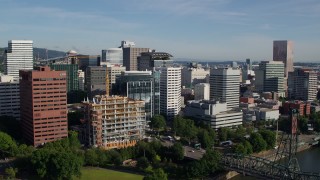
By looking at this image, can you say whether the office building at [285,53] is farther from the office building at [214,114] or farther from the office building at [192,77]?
the office building at [214,114]

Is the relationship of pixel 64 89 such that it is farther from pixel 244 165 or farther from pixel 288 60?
pixel 288 60

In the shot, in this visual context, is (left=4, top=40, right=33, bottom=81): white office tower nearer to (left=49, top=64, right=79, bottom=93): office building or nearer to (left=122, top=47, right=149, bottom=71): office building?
(left=49, top=64, right=79, bottom=93): office building

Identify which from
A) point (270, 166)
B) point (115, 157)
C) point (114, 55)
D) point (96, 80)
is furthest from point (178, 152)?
point (114, 55)

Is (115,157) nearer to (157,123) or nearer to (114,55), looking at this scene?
(157,123)

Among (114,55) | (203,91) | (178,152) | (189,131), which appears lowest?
(178,152)

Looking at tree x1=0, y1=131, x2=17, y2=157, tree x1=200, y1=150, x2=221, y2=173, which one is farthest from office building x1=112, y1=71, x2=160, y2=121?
tree x1=200, y1=150, x2=221, y2=173

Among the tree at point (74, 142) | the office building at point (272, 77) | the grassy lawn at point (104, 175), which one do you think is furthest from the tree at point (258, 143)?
the office building at point (272, 77)

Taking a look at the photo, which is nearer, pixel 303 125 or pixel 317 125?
pixel 303 125
